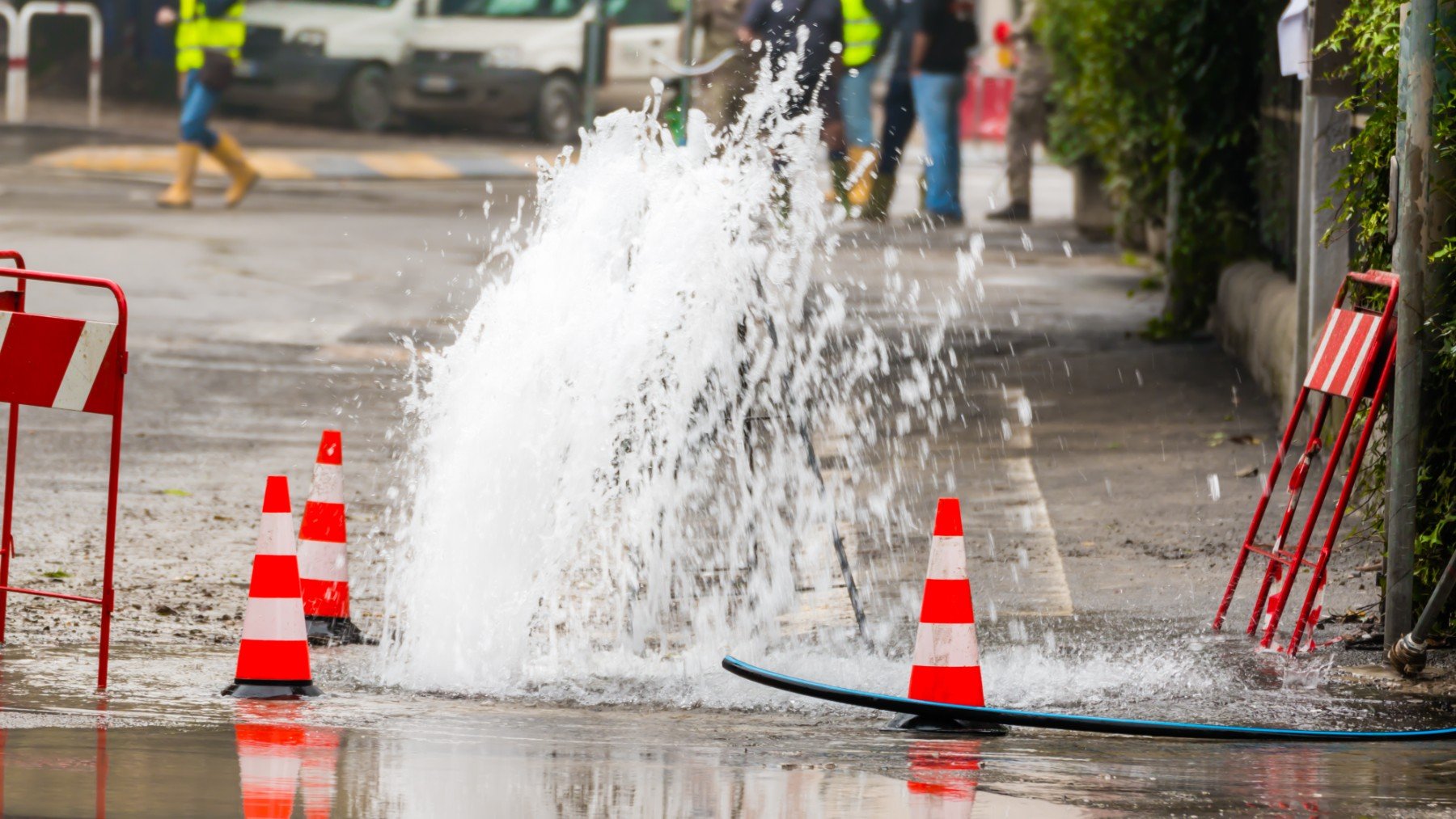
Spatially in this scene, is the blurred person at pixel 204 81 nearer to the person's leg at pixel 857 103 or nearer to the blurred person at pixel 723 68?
the blurred person at pixel 723 68

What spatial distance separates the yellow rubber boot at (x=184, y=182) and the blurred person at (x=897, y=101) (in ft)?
19.6

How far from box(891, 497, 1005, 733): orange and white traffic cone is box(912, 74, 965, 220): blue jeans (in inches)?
604

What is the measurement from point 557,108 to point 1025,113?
862 cm

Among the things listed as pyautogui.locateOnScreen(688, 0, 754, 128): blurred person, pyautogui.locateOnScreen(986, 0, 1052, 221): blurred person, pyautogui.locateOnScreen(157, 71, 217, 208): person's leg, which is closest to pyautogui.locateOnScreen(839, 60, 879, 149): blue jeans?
pyautogui.locateOnScreen(688, 0, 754, 128): blurred person

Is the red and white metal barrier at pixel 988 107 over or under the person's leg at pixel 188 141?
over

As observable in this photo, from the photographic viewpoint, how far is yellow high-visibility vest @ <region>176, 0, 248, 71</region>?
68.3ft

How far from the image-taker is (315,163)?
1037 inches

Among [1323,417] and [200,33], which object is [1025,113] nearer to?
[200,33]

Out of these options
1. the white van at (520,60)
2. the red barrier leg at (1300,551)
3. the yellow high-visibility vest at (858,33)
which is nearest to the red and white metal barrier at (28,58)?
the white van at (520,60)

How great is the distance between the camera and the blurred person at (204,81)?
20.6 meters

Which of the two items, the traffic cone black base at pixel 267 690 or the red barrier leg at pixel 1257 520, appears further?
the red barrier leg at pixel 1257 520

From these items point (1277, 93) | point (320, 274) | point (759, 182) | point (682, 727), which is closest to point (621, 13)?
point (320, 274)

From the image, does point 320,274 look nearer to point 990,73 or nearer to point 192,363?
point 192,363

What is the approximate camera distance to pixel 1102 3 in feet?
49.6
